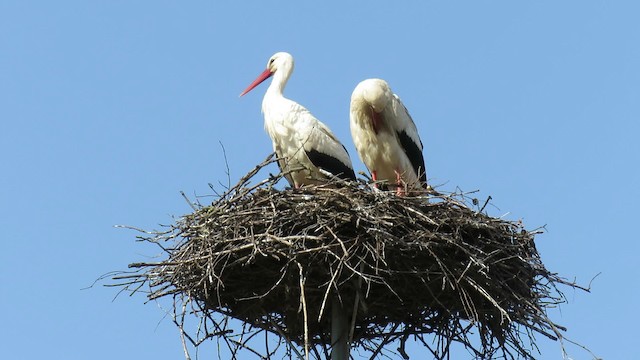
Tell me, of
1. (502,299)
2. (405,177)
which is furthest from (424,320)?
(405,177)

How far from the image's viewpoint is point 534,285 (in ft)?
29.1

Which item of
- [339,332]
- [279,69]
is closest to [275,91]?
[279,69]

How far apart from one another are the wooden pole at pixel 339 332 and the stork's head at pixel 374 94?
2435 millimetres

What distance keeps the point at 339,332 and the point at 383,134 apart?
2.63 meters

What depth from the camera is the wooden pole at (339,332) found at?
867cm

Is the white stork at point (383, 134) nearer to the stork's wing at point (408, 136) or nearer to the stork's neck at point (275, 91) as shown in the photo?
the stork's wing at point (408, 136)

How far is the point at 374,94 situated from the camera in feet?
35.2

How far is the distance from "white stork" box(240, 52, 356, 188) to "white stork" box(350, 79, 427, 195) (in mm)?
348

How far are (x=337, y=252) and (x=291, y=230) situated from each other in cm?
39

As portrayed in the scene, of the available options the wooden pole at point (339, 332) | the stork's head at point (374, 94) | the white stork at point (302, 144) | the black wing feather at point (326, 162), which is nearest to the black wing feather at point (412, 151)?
the stork's head at point (374, 94)

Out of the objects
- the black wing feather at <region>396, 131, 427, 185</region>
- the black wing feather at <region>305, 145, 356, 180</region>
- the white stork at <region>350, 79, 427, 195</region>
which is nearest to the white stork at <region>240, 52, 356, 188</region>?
the black wing feather at <region>305, 145, 356, 180</region>

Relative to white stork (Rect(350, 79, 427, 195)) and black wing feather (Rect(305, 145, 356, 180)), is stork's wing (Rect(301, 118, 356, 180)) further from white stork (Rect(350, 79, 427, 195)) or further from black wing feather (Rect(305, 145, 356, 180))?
white stork (Rect(350, 79, 427, 195))

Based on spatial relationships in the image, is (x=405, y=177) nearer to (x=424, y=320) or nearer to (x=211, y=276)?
(x=424, y=320)

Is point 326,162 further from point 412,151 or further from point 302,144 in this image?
point 412,151
